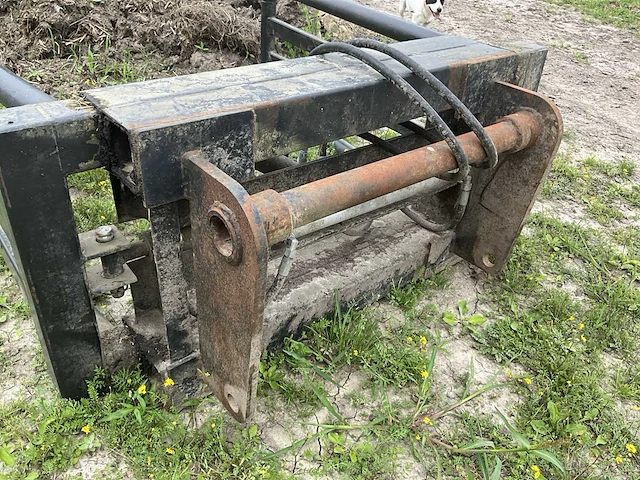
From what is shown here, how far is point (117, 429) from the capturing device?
194 cm

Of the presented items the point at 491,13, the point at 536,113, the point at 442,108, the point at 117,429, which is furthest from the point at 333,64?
the point at 491,13

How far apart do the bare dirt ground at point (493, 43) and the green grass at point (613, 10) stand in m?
0.32

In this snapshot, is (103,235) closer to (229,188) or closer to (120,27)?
(229,188)

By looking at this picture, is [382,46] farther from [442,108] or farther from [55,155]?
[55,155]

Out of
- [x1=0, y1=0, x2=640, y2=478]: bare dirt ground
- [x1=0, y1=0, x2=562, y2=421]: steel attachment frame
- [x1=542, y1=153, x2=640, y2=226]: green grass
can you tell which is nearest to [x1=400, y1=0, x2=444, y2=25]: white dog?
[x1=0, y1=0, x2=640, y2=478]: bare dirt ground

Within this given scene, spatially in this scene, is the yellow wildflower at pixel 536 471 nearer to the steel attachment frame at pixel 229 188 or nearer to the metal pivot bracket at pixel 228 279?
the steel attachment frame at pixel 229 188

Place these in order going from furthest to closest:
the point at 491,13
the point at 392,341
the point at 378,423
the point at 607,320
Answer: the point at 491,13, the point at 607,320, the point at 392,341, the point at 378,423

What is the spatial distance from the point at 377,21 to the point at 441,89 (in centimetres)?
129

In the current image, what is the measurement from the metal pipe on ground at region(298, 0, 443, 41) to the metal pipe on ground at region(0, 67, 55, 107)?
1727 mm

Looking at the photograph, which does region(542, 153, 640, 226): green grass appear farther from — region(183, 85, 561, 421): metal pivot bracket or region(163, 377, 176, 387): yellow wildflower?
region(163, 377, 176, 387): yellow wildflower

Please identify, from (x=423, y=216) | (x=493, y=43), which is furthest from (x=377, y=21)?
(x=423, y=216)

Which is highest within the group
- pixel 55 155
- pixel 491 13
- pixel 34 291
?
pixel 55 155

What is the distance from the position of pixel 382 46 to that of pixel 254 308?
1.03 metres

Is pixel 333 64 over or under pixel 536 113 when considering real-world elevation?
over
